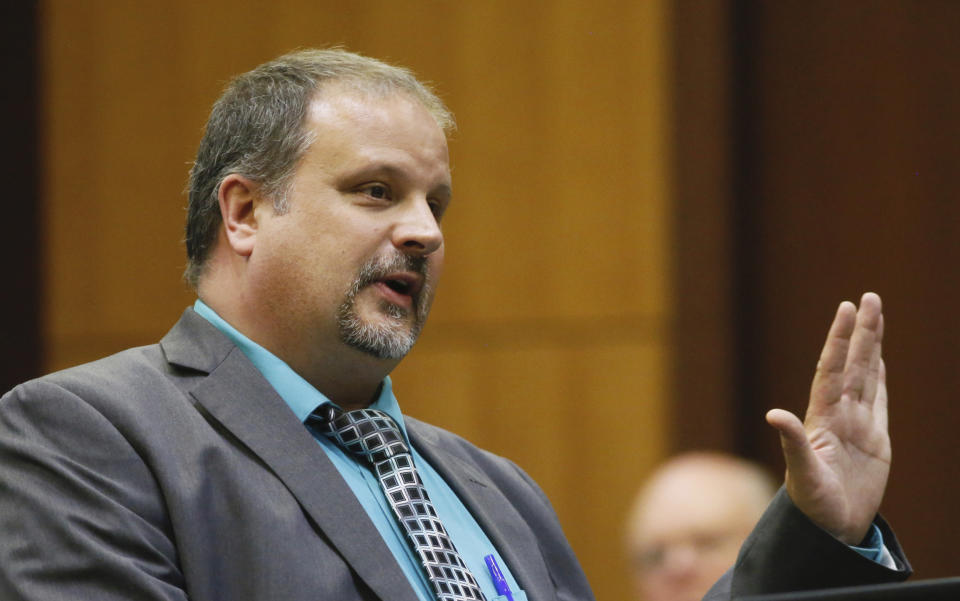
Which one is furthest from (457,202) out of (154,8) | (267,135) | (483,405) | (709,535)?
(267,135)

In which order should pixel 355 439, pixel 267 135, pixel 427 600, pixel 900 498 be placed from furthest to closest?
1. pixel 900 498
2. pixel 267 135
3. pixel 355 439
4. pixel 427 600

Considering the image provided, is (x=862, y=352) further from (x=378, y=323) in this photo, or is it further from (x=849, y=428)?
(x=378, y=323)

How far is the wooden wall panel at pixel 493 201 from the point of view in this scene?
3740mm

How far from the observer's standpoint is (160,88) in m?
4.01

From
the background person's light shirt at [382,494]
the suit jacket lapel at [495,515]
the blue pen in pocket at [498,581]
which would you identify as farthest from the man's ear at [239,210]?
the blue pen in pocket at [498,581]

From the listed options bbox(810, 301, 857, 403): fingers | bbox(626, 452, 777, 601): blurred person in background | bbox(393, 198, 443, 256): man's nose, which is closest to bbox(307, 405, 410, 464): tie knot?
bbox(393, 198, 443, 256): man's nose

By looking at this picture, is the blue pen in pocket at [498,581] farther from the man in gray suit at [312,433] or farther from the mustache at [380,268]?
the mustache at [380,268]

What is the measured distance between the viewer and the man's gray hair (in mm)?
1709

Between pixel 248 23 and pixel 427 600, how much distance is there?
2.95 metres

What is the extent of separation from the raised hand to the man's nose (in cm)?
57

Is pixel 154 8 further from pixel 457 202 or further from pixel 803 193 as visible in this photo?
pixel 803 193

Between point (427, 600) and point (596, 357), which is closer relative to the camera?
point (427, 600)

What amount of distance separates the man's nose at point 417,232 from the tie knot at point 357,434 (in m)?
0.24

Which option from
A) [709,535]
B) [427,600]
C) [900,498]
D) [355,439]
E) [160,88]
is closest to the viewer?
[427,600]
